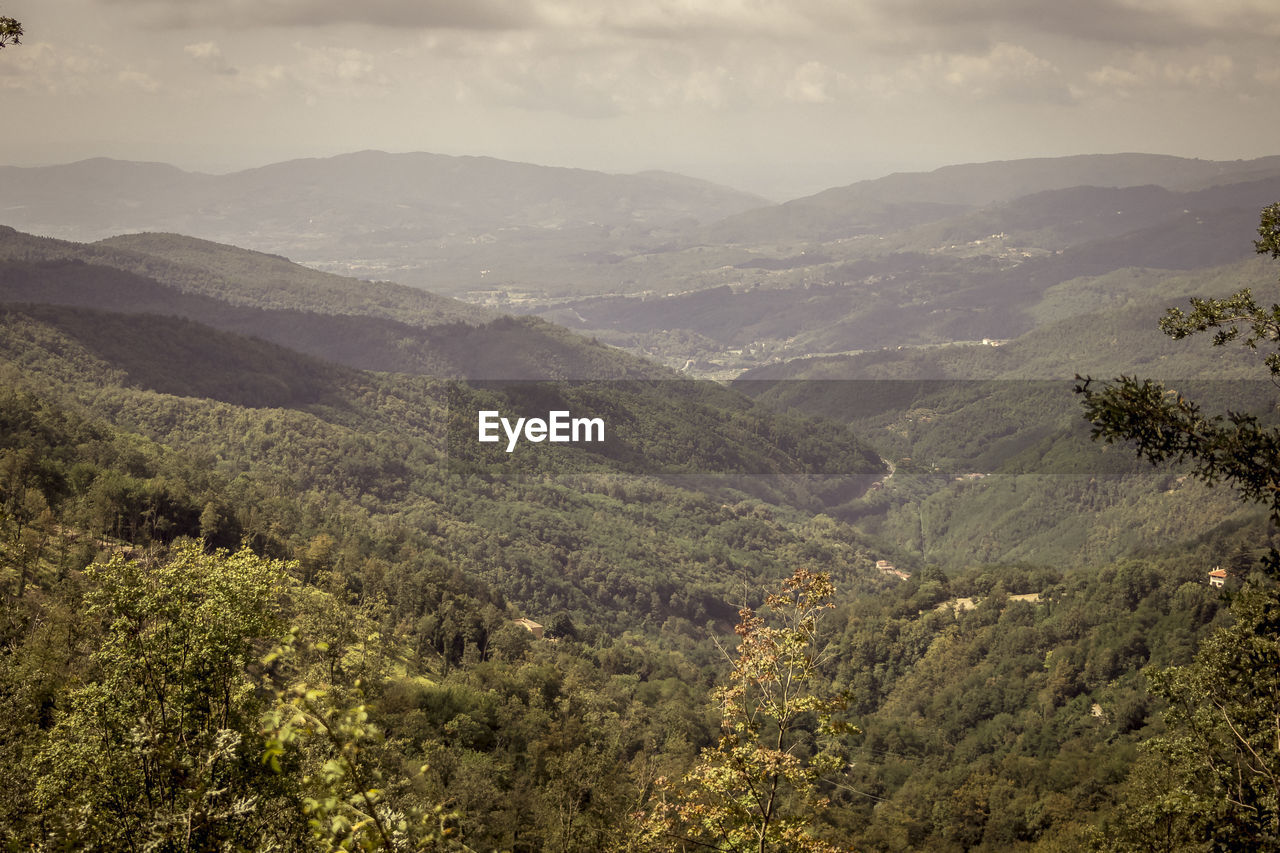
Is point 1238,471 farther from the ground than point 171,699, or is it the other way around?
point 1238,471

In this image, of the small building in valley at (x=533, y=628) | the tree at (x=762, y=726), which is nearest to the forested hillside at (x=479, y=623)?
the tree at (x=762, y=726)

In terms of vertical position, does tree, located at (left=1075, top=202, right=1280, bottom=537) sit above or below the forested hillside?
above

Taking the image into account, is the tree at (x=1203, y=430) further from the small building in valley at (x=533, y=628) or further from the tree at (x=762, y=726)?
the small building in valley at (x=533, y=628)

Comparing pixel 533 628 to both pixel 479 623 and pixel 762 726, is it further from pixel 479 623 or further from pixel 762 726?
pixel 762 726

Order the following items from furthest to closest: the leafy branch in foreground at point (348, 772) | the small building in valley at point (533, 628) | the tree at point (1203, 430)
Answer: the small building in valley at point (533, 628) < the tree at point (1203, 430) < the leafy branch in foreground at point (348, 772)

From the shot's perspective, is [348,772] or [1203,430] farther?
[1203,430]

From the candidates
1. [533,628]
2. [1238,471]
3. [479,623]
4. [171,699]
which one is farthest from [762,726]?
[533,628]

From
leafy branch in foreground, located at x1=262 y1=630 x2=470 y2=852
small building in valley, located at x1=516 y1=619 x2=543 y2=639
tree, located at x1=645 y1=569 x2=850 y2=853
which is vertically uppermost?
leafy branch in foreground, located at x1=262 y1=630 x2=470 y2=852

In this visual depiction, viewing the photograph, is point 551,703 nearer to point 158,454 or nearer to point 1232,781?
point 1232,781

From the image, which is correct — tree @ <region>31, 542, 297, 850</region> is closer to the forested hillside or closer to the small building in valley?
the forested hillside

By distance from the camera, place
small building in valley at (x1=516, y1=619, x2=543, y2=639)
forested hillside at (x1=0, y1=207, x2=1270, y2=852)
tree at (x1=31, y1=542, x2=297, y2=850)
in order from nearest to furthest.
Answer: tree at (x1=31, y1=542, x2=297, y2=850), forested hillside at (x1=0, y1=207, x2=1270, y2=852), small building in valley at (x1=516, y1=619, x2=543, y2=639)

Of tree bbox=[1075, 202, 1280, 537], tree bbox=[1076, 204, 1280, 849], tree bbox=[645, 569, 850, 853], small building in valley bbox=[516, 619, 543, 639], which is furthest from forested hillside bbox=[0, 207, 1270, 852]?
tree bbox=[1075, 202, 1280, 537]
